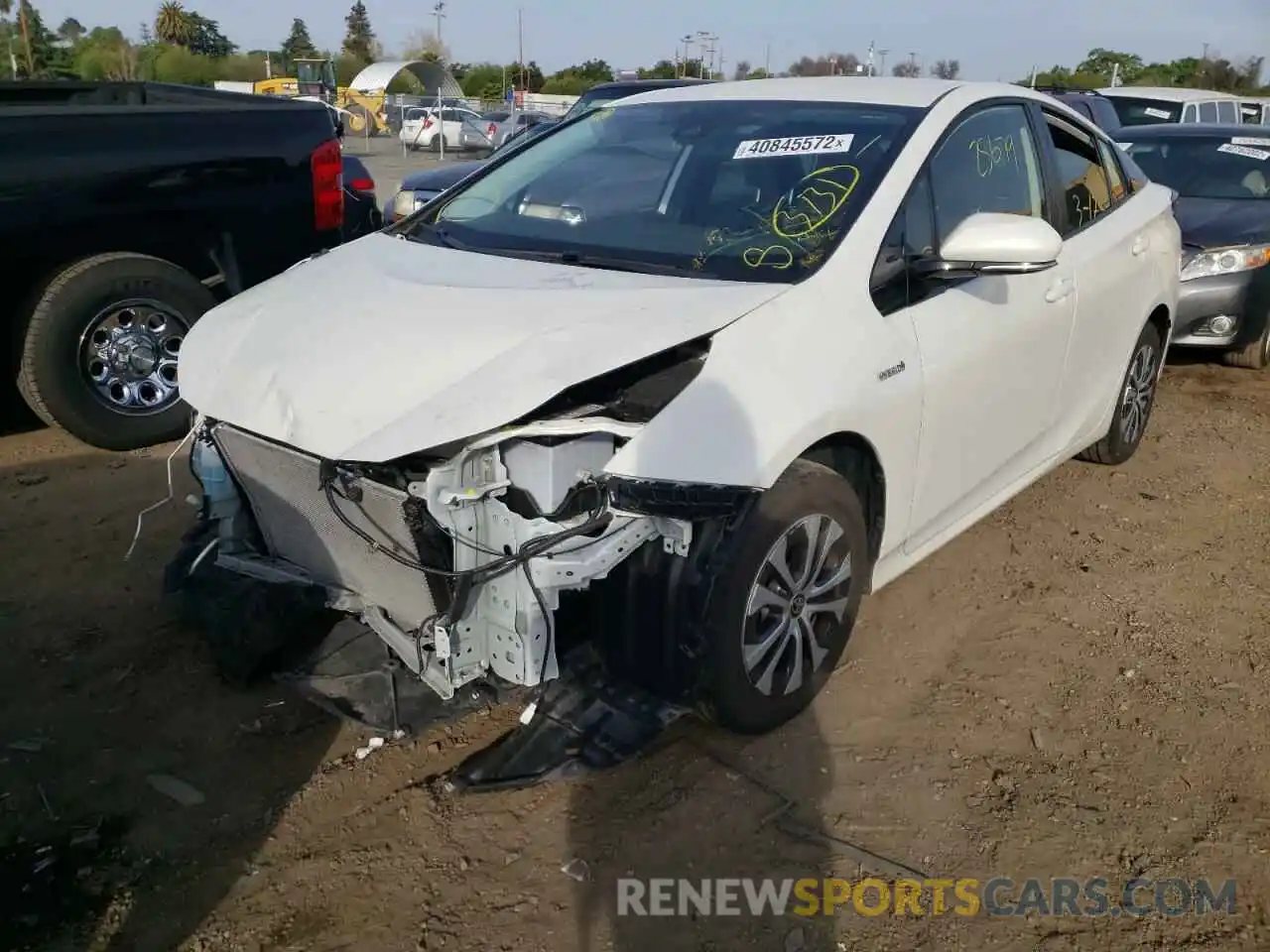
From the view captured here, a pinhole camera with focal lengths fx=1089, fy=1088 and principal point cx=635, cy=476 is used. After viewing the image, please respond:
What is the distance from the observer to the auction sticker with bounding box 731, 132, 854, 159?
11.0 ft

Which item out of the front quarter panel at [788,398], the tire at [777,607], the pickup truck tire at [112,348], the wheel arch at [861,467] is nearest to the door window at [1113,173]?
the front quarter panel at [788,398]

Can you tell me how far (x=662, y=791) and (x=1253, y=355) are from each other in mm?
6134

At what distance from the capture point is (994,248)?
10.2 ft

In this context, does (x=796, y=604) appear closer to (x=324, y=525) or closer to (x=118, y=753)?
(x=324, y=525)

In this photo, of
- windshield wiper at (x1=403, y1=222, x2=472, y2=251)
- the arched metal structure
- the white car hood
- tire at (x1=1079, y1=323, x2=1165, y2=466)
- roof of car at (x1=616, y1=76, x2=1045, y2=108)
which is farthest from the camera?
the arched metal structure

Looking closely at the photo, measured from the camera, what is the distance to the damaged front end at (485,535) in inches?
98.1

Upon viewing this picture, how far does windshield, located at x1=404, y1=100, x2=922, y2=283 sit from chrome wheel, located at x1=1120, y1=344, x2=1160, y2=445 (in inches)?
84.5

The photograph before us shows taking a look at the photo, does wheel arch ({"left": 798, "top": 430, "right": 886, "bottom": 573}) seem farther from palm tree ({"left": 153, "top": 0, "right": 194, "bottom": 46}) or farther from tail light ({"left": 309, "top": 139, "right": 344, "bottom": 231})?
palm tree ({"left": 153, "top": 0, "right": 194, "bottom": 46})

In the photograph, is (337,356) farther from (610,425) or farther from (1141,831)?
(1141,831)

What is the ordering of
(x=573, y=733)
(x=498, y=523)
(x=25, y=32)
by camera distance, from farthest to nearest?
(x=25, y=32), (x=573, y=733), (x=498, y=523)

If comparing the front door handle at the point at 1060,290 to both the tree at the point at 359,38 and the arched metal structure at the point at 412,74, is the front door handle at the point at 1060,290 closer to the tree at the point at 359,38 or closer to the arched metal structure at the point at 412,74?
the arched metal structure at the point at 412,74

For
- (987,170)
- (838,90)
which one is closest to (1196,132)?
(987,170)

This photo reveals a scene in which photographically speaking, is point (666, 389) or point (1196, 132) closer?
point (666, 389)

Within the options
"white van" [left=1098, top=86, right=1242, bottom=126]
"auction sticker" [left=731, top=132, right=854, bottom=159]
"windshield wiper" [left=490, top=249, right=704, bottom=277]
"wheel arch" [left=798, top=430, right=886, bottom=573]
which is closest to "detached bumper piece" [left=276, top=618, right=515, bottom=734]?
"wheel arch" [left=798, top=430, right=886, bottom=573]
